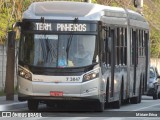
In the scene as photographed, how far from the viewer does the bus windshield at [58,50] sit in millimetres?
20828

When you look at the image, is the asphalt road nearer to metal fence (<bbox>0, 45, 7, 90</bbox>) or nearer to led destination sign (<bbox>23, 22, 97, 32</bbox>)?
led destination sign (<bbox>23, 22, 97, 32</bbox>)

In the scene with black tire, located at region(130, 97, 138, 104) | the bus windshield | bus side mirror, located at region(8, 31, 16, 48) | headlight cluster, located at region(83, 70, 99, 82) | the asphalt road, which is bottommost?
black tire, located at region(130, 97, 138, 104)

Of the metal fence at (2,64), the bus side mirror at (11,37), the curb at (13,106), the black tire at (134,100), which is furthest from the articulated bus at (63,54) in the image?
the metal fence at (2,64)

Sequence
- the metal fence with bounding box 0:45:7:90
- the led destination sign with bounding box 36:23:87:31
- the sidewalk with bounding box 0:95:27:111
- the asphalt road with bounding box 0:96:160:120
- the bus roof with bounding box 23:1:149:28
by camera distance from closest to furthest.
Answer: the asphalt road with bounding box 0:96:160:120 < the led destination sign with bounding box 36:23:87:31 < the bus roof with bounding box 23:1:149:28 < the sidewalk with bounding box 0:95:27:111 < the metal fence with bounding box 0:45:7:90

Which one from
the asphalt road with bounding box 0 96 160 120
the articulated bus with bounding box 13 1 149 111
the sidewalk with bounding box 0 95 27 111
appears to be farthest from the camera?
the sidewalk with bounding box 0 95 27 111

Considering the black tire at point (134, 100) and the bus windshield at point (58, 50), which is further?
the black tire at point (134, 100)

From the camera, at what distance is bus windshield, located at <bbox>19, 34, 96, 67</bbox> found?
2083 centimetres

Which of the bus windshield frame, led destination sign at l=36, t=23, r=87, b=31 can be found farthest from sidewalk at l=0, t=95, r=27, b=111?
led destination sign at l=36, t=23, r=87, b=31

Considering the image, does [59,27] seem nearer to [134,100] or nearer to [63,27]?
[63,27]

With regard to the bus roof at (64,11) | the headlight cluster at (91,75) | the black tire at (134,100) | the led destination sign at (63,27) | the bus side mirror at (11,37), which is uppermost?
the bus roof at (64,11)

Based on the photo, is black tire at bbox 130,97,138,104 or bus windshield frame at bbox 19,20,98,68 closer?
A: bus windshield frame at bbox 19,20,98,68

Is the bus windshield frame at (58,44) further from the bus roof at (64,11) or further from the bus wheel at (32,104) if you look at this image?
the bus wheel at (32,104)

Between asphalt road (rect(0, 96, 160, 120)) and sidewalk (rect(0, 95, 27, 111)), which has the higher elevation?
sidewalk (rect(0, 95, 27, 111))

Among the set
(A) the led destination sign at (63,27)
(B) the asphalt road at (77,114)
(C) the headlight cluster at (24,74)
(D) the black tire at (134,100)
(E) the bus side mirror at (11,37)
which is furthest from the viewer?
(D) the black tire at (134,100)
